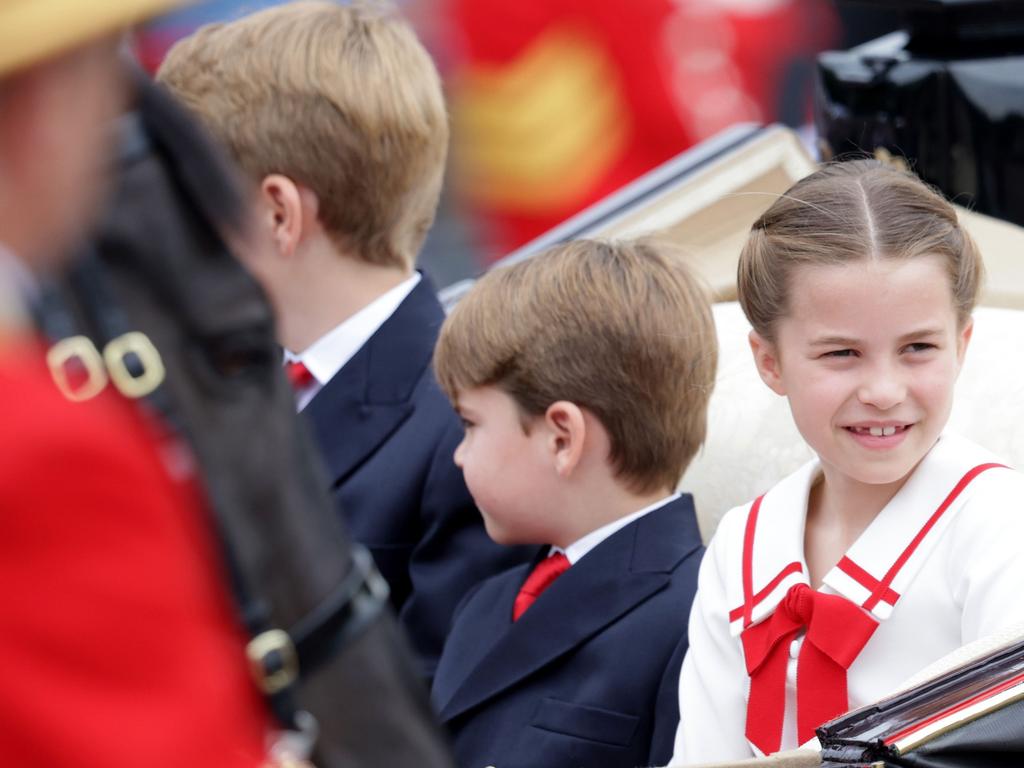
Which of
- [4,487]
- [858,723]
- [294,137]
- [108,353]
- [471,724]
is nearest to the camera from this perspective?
[4,487]

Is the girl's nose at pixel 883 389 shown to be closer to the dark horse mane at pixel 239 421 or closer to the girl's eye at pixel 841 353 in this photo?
the girl's eye at pixel 841 353

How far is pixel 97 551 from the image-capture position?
50cm

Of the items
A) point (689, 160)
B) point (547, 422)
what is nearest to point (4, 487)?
point (547, 422)

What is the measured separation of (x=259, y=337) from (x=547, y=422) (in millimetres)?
1001

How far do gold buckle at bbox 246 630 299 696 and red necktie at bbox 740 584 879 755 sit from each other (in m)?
0.77

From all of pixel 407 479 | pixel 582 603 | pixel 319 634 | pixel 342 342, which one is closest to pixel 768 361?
pixel 582 603

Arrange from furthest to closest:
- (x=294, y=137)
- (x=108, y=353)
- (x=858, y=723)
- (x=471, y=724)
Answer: (x=294, y=137) < (x=471, y=724) < (x=858, y=723) < (x=108, y=353)

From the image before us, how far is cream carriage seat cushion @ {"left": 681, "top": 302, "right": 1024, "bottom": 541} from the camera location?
1650 millimetres

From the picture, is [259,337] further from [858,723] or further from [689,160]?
[689,160]

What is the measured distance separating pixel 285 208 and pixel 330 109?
0.47ft

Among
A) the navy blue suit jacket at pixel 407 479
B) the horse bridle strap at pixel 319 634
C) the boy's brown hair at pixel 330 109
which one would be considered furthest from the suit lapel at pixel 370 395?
the horse bridle strap at pixel 319 634

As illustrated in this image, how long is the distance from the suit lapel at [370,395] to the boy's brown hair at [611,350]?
0.64 feet

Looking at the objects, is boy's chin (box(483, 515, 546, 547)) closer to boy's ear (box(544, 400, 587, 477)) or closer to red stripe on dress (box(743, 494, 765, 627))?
boy's ear (box(544, 400, 587, 477))

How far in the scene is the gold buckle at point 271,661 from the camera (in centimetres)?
63
